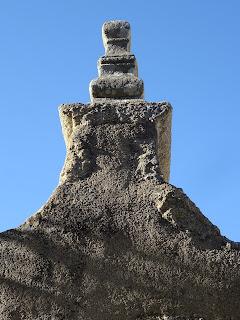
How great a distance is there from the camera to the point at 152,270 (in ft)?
9.38

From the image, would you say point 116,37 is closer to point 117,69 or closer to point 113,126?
point 117,69

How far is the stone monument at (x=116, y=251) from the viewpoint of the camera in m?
2.80

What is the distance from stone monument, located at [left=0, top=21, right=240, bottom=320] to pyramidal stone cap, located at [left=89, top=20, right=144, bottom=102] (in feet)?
1.31

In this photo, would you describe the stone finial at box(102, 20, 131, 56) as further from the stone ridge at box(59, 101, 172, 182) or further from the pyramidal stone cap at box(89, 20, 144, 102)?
the stone ridge at box(59, 101, 172, 182)

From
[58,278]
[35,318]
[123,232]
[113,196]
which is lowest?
[35,318]

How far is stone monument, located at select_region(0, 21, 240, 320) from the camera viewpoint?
9.18ft

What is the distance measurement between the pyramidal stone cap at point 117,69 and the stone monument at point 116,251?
0.40 m

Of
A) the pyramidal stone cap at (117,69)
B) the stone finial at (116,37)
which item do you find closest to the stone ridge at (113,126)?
the pyramidal stone cap at (117,69)

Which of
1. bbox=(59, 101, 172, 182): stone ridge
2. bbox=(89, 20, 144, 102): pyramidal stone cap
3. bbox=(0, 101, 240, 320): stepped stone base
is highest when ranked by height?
bbox=(89, 20, 144, 102): pyramidal stone cap

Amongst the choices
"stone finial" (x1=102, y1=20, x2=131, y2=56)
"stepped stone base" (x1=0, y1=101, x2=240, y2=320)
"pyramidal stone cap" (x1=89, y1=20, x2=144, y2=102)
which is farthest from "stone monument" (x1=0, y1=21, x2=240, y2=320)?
"stone finial" (x1=102, y1=20, x2=131, y2=56)

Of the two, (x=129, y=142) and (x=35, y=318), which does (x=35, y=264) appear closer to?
(x=35, y=318)

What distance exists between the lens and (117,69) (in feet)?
12.9

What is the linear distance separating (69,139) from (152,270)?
3.42ft

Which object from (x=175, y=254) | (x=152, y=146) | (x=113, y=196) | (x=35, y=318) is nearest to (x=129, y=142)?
(x=152, y=146)
